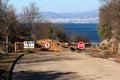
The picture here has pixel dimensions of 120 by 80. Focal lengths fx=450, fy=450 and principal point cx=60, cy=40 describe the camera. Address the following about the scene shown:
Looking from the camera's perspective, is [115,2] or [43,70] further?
[115,2]

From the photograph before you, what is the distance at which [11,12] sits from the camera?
48500 mm

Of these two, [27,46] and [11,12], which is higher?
[11,12]

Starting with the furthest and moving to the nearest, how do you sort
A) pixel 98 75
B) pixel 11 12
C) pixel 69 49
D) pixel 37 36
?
pixel 37 36, pixel 11 12, pixel 69 49, pixel 98 75

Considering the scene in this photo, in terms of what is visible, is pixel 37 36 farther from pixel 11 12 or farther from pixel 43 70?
pixel 43 70

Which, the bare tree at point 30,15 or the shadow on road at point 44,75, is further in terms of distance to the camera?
the bare tree at point 30,15

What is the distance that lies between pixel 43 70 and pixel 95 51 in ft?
57.4

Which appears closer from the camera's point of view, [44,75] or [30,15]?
[44,75]

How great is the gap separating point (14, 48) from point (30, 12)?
20.7 m

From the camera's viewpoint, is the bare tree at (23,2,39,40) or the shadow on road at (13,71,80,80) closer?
the shadow on road at (13,71,80,80)

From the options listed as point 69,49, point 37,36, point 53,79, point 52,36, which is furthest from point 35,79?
point 52,36

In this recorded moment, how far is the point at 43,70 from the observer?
2423cm

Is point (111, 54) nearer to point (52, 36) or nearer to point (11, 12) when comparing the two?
point (11, 12)

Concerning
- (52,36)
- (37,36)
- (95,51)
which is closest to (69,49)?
(95,51)

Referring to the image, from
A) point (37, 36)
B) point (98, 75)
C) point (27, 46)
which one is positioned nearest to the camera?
point (98, 75)
